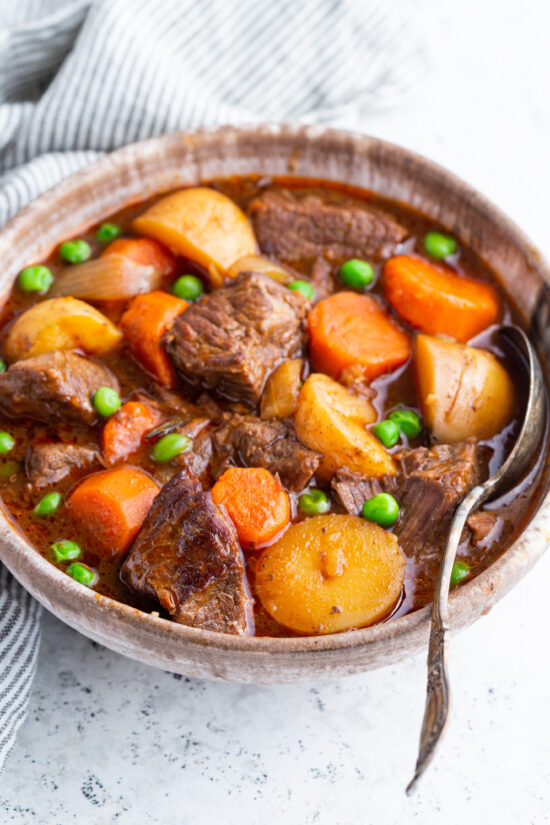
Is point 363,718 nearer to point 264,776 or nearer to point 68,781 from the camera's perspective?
point 264,776

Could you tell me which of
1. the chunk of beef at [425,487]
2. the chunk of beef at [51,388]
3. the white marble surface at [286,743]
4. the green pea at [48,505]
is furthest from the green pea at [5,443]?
the chunk of beef at [425,487]

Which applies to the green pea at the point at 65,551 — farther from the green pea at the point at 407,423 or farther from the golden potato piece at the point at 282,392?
the green pea at the point at 407,423

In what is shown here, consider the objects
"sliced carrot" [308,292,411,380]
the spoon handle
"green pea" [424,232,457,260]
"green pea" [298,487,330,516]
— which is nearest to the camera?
the spoon handle

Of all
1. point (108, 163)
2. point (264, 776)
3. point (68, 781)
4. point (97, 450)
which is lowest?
point (68, 781)

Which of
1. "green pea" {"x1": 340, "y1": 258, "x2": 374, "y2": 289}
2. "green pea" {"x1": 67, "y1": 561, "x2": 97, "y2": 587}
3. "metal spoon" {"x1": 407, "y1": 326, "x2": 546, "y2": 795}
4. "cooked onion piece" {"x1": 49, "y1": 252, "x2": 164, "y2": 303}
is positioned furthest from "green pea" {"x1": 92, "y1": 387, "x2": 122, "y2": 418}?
"metal spoon" {"x1": 407, "y1": 326, "x2": 546, "y2": 795}

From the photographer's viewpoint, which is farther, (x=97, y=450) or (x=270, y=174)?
(x=270, y=174)

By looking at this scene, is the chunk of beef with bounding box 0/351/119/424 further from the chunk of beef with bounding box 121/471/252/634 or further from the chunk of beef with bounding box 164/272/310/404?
the chunk of beef with bounding box 121/471/252/634

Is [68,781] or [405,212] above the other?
[405,212]

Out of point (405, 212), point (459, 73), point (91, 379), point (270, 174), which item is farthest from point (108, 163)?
point (459, 73)
